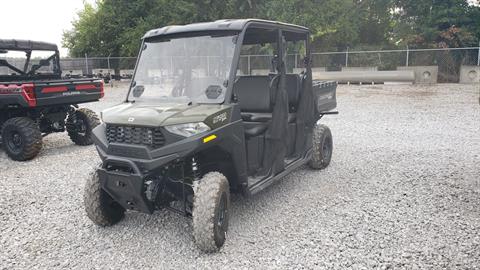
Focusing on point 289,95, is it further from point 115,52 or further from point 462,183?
point 115,52

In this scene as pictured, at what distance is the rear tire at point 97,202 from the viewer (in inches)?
168

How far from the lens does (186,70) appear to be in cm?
429

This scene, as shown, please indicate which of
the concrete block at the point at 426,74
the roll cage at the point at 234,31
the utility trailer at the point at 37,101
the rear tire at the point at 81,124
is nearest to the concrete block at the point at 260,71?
the roll cage at the point at 234,31

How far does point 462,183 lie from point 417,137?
3.25 m

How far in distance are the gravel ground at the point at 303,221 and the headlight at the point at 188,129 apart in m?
1.20

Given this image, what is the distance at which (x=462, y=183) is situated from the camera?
5641 millimetres

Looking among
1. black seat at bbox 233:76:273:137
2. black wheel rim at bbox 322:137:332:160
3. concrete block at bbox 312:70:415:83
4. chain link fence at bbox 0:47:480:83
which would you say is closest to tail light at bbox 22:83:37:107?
black seat at bbox 233:76:273:137

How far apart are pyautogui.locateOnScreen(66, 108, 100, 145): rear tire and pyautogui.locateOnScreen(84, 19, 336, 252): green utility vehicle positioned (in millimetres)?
4635

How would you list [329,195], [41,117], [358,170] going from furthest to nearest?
[41,117] → [358,170] → [329,195]

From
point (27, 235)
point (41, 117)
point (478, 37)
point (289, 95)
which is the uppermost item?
point (478, 37)

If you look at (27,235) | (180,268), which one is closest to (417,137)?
(180,268)

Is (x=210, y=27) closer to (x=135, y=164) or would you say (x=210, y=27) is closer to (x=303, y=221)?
(x=135, y=164)

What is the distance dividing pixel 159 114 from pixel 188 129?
13.2 inches

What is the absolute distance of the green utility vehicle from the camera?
12.1ft
